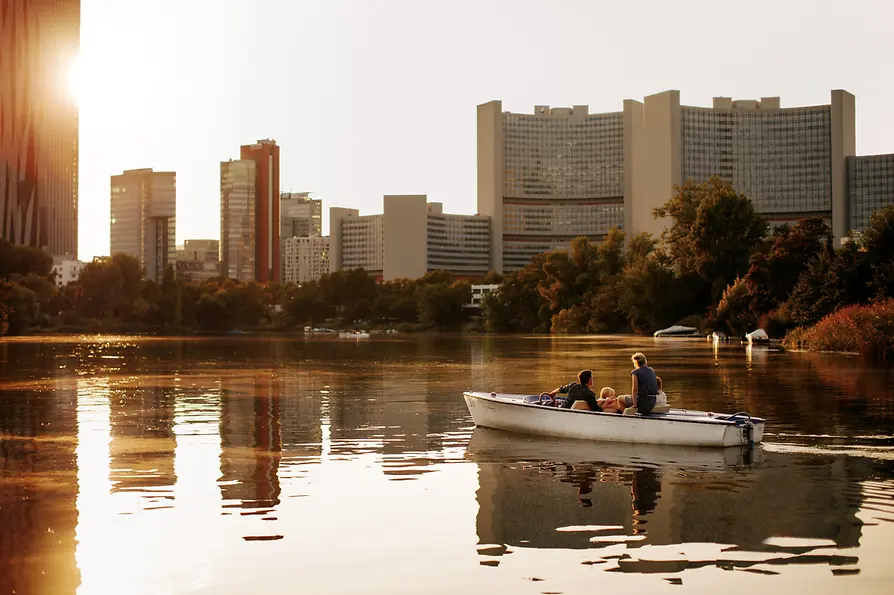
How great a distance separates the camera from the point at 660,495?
16.0 meters

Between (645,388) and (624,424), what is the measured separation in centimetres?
84

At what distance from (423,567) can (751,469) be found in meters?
8.62

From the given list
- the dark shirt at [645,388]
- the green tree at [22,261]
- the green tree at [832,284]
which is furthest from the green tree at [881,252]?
the green tree at [22,261]

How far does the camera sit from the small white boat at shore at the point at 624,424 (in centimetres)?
2025

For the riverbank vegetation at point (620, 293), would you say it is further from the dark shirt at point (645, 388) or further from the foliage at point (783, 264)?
the dark shirt at point (645, 388)

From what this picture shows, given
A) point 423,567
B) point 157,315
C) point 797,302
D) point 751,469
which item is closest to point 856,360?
point 797,302

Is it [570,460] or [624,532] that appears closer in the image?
[624,532]

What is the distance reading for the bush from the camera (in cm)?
5541

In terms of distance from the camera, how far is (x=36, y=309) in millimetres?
130625

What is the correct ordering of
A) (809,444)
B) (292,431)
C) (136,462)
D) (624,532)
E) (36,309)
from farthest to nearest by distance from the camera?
(36,309) < (292,431) < (809,444) < (136,462) < (624,532)

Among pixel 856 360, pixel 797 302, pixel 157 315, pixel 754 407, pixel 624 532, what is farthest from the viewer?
pixel 157 315

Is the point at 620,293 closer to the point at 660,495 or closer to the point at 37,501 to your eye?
the point at 660,495

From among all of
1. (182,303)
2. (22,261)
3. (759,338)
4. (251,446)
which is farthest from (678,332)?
(182,303)

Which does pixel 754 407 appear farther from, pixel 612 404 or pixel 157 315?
pixel 157 315
